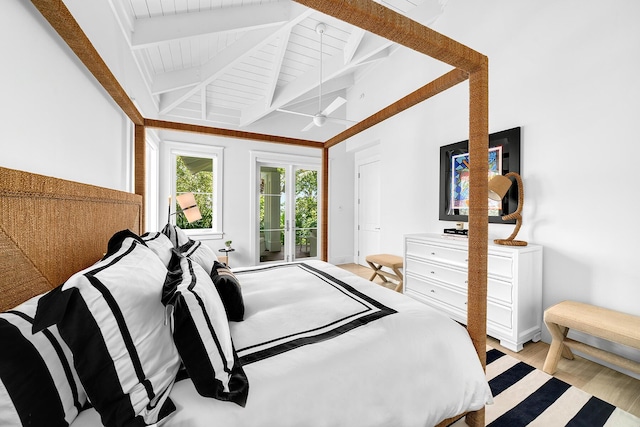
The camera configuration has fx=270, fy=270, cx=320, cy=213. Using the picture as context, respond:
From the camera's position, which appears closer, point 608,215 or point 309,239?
point 608,215

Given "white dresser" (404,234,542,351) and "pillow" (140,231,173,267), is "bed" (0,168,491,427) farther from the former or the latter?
"white dresser" (404,234,542,351)

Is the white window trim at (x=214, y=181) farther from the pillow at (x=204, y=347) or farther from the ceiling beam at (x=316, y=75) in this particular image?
the pillow at (x=204, y=347)

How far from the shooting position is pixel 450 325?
1.21 m

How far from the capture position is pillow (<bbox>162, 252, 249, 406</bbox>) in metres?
0.76

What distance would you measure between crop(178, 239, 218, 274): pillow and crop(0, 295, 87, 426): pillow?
82 centimetres

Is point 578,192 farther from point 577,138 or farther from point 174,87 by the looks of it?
point 174,87

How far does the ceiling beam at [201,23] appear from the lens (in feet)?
7.20

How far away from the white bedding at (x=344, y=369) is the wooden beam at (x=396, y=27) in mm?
1147

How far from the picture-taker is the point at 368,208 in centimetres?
523

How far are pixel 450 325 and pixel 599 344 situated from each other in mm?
1871

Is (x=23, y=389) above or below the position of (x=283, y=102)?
below

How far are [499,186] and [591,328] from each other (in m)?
1.24

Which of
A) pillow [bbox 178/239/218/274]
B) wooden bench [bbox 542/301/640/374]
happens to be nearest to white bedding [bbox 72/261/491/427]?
pillow [bbox 178/239/218/274]

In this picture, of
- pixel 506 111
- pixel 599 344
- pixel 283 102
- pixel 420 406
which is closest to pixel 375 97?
pixel 283 102
